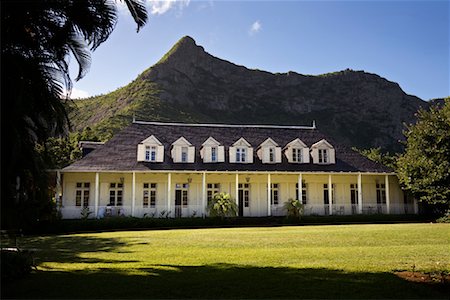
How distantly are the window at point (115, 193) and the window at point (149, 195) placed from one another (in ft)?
5.45

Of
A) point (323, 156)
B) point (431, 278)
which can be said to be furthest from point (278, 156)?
point (431, 278)

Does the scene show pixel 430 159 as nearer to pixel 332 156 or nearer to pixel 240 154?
pixel 332 156

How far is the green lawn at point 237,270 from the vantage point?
7.08m

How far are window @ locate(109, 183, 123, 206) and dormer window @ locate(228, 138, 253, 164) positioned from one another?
859 cm

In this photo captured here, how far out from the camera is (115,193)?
1203 inches

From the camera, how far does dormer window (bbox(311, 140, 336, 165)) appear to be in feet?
109

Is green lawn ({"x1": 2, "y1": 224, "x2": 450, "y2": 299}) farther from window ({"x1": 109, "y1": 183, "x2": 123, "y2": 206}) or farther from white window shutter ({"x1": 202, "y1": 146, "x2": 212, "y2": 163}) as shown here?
white window shutter ({"x1": 202, "y1": 146, "x2": 212, "y2": 163})

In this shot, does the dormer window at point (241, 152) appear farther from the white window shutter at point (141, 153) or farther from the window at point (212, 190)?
the white window shutter at point (141, 153)

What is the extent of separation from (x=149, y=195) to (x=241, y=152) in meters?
7.70

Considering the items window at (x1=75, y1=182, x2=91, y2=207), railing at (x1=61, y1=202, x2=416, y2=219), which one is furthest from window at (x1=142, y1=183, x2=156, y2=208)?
window at (x1=75, y1=182, x2=91, y2=207)

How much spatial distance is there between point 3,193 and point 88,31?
3400 mm

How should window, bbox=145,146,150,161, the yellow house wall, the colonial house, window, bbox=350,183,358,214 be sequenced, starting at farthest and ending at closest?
1. window, bbox=350,183,358,214
2. window, bbox=145,146,150,161
3. the yellow house wall
4. the colonial house

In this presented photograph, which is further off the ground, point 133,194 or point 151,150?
point 151,150

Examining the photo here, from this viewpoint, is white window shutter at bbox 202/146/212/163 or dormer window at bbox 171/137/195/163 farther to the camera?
white window shutter at bbox 202/146/212/163
